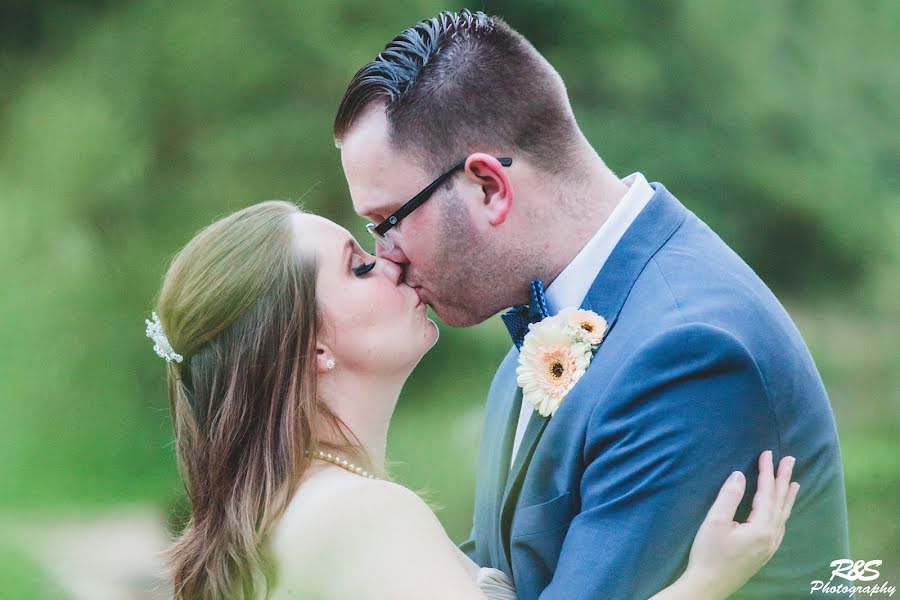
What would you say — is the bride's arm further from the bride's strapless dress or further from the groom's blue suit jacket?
the bride's strapless dress

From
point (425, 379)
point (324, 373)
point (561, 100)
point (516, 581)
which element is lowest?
point (425, 379)

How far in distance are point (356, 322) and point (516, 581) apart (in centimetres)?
60

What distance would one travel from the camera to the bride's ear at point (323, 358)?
1.89m

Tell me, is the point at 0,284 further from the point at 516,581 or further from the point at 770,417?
the point at 770,417

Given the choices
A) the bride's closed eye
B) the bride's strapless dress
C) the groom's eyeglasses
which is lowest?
the bride's strapless dress

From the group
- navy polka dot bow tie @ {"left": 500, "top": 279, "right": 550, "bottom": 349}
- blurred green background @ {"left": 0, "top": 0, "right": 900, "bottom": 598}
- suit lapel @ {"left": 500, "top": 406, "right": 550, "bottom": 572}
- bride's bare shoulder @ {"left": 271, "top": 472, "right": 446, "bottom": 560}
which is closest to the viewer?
bride's bare shoulder @ {"left": 271, "top": 472, "right": 446, "bottom": 560}

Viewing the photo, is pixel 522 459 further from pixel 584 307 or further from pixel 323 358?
pixel 323 358

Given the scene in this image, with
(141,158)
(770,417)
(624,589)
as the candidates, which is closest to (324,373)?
(624,589)

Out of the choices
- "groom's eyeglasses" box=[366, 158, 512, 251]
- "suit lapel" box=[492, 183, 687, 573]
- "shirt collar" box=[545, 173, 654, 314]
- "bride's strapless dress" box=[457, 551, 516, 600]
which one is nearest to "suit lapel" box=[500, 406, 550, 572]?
"suit lapel" box=[492, 183, 687, 573]

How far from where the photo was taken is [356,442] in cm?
194

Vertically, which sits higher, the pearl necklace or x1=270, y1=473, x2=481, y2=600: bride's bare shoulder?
the pearl necklace

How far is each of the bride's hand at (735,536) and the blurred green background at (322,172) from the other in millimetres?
3337

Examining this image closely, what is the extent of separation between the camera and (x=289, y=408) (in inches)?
72.5

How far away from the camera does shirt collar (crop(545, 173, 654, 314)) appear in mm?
1840
